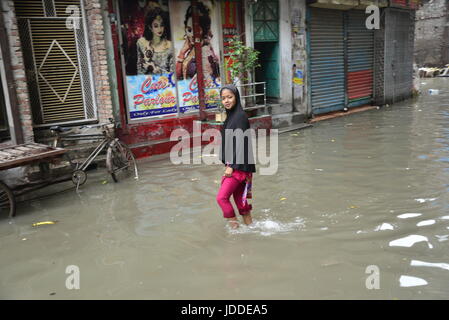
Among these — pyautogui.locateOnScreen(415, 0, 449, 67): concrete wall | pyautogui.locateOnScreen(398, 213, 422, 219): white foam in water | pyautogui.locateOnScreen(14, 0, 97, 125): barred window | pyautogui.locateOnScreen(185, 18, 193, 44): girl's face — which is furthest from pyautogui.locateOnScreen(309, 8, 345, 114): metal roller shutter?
pyautogui.locateOnScreen(415, 0, 449, 67): concrete wall

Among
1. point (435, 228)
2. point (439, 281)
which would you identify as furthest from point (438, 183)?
point (439, 281)

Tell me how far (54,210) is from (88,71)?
3478 millimetres

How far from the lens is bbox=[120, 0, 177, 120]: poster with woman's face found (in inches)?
344

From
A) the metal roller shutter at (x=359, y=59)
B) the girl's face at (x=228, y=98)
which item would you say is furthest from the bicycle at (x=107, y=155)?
the metal roller shutter at (x=359, y=59)

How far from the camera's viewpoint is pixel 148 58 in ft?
29.8

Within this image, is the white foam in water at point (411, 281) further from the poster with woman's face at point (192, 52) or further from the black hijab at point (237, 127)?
→ the poster with woman's face at point (192, 52)

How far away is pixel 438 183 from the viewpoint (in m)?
6.24

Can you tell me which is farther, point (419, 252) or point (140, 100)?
point (140, 100)

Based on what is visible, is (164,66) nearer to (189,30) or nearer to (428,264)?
(189,30)

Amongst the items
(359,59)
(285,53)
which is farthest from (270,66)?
(359,59)

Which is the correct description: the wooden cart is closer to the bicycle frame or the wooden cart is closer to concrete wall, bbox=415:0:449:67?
the bicycle frame

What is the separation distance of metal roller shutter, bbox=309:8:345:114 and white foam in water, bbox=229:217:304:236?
29.3 ft

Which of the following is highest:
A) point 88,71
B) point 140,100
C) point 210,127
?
point 88,71
